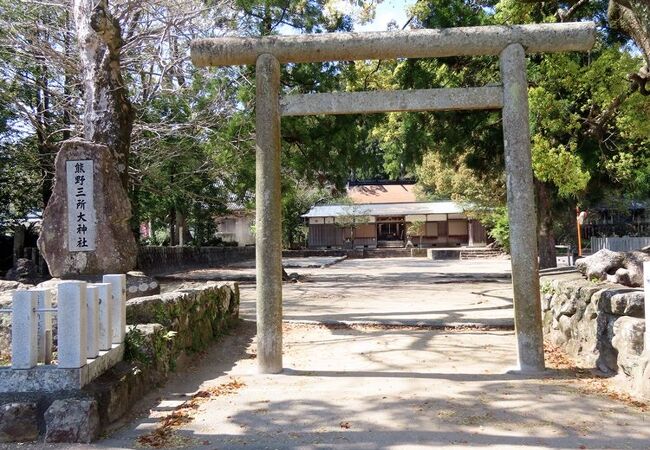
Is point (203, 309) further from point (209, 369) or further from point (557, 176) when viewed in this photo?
point (557, 176)

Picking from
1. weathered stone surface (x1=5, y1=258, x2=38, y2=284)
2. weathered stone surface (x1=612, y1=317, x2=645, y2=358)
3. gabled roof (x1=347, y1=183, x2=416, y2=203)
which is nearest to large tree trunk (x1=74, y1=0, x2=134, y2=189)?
weathered stone surface (x1=5, y1=258, x2=38, y2=284)

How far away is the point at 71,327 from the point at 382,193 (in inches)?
1504

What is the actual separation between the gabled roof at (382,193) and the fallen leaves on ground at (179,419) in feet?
109

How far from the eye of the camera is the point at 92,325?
4.04 m

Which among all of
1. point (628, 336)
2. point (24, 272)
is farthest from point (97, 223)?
point (24, 272)

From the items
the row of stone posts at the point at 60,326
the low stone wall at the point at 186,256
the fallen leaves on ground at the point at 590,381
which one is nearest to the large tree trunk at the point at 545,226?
the fallen leaves on ground at the point at 590,381

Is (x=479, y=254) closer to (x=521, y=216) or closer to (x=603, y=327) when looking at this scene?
(x=603, y=327)

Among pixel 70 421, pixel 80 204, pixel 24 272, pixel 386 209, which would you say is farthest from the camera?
pixel 386 209

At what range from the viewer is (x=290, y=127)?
50.2 ft

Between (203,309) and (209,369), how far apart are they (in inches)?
42.8

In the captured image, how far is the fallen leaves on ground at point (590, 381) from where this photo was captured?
4.67 m

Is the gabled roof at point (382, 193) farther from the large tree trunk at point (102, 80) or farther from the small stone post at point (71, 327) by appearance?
the small stone post at point (71, 327)

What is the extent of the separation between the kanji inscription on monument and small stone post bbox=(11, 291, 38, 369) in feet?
12.1

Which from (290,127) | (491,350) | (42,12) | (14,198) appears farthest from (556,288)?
(14,198)
